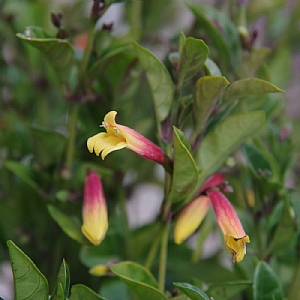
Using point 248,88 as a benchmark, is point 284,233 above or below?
below

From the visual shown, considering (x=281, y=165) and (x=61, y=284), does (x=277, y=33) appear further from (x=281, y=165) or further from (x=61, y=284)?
(x=61, y=284)

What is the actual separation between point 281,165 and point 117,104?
5.5 inches

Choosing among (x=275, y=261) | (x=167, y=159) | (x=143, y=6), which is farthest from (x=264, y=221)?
(x=143, y=6)

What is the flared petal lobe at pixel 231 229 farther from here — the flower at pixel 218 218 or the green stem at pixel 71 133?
the green stem at pixel 71 133

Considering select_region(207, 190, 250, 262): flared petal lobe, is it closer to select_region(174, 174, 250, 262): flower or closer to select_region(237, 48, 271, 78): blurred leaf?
select_region(174, 174, 250, 262): flower

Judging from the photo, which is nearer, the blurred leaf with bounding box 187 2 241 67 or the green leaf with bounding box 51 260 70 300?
the green leaf with bounding box 51 260 70 300

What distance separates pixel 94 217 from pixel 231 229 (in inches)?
3.7

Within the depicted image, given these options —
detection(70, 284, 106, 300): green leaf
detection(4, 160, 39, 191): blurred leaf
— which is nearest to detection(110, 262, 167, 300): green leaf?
detection(70, 284, 106, 300): green leaf

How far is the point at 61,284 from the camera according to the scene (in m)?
0.28

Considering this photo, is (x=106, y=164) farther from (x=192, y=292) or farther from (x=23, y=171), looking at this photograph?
(x=192, y=292)

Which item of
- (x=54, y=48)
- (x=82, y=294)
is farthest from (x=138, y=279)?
(x=54, y=48)

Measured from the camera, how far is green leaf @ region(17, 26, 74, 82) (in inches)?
13.7

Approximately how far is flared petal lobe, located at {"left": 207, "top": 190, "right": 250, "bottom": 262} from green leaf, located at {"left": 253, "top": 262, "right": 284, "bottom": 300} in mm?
35

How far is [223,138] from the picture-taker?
37 centimetres
